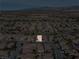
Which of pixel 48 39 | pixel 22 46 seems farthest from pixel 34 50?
pixel 48 39

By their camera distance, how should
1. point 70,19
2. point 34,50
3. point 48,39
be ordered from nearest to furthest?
point 34,50
point 48,39
point 70,19

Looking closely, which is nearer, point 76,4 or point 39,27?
point 39,27

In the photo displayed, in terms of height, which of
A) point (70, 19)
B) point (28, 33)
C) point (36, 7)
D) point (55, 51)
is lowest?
point (55, 51)

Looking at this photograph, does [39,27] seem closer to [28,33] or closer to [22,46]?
[28,33]

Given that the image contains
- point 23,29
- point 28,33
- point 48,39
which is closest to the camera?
point 48,39

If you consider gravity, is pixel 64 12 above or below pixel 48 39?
above

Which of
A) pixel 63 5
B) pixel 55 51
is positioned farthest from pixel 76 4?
pixel 55 51

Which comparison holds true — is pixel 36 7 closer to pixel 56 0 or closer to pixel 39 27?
pixel 56 0

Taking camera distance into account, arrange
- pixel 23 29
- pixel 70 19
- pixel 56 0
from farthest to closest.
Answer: pixel 56 0
pixel 70 19
pixel 23 29

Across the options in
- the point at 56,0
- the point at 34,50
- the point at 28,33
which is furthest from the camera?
the point at 56,0
